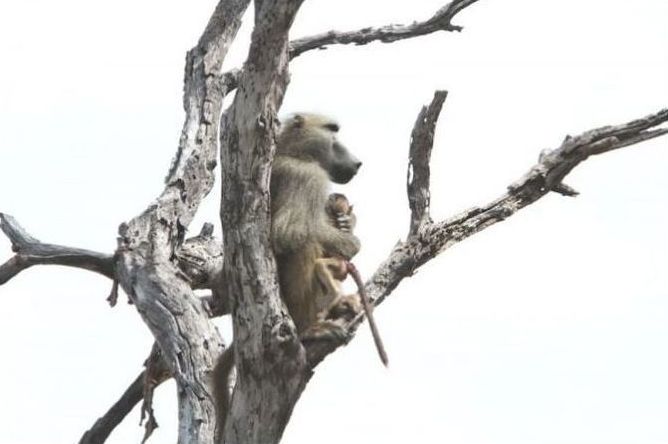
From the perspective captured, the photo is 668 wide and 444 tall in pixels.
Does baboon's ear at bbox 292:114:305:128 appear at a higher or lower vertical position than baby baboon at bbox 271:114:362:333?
higher

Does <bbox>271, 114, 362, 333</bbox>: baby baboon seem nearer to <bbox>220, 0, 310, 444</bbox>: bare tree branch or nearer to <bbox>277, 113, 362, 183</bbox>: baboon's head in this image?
<bbox>277, 113, 362, 183</bbox>: baboon's head

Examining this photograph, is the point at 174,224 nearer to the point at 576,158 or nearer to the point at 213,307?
the point at 213,307

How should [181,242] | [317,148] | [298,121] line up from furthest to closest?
[181,242], [298,121], [317,148]

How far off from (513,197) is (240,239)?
2.21 meters

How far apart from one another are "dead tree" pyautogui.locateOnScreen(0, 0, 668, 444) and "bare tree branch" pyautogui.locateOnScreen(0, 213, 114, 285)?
10 millimetres

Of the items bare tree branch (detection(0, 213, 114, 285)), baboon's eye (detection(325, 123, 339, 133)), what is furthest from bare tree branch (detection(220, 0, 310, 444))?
bare tree branch (detection(0, 213, 114, 285))

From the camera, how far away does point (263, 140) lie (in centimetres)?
597

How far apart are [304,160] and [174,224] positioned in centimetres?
126

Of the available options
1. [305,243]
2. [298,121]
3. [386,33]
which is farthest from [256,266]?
[386,33]

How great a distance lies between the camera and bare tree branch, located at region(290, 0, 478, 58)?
32.4ft

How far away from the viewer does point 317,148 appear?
736 cm

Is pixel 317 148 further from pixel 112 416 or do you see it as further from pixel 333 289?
pixel 112 416

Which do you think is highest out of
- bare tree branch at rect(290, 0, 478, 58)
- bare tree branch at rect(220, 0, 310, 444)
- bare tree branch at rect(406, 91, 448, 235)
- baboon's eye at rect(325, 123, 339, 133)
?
bare tree branch at rect(290, 0, 478, 58)

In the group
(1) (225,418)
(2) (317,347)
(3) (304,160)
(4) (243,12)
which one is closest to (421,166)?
(3) (304,160)
